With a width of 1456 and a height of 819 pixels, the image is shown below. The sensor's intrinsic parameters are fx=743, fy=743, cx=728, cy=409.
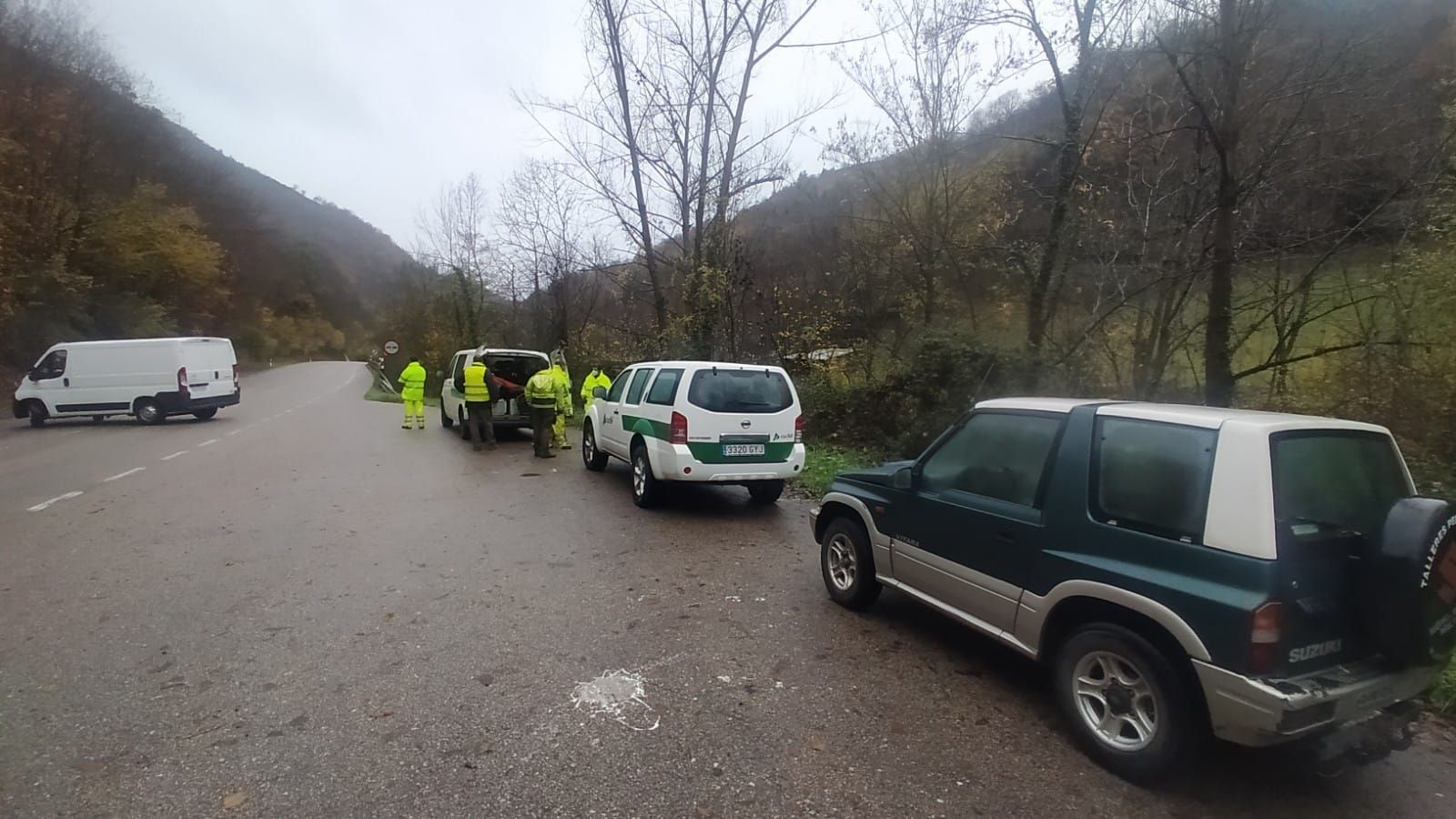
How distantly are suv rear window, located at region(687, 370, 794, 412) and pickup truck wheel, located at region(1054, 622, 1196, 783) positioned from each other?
16.7 feet

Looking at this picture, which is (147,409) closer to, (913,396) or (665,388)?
(665,388)

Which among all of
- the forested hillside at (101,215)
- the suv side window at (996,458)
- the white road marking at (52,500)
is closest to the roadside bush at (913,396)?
the suv side window at (996,458)

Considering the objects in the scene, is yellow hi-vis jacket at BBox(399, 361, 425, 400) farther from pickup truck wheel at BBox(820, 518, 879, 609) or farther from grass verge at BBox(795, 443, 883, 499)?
pickup truck wheel at BBox(820, 518, 879, 609)

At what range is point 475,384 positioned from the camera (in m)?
14.3

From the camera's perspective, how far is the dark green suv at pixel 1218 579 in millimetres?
2818

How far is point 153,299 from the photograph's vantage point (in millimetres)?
43750

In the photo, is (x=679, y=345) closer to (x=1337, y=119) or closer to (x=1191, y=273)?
(x=1191, y=273)

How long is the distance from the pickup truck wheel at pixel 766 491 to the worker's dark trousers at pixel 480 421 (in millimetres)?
7043

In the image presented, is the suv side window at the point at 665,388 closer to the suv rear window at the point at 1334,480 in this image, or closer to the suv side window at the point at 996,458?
the suv side window at the point at 996,458

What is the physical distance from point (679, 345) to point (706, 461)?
943 cm

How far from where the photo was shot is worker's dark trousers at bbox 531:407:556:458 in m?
13.0

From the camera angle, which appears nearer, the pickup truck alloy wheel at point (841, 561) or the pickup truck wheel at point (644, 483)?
the pickup truck alloy wheel at point (841, 561)

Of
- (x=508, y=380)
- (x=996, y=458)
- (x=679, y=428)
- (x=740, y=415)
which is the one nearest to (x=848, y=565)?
(x=996, y=458)

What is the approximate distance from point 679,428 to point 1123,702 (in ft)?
18.0
